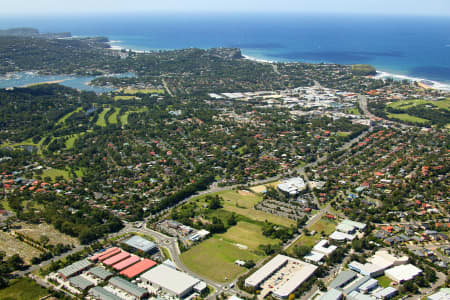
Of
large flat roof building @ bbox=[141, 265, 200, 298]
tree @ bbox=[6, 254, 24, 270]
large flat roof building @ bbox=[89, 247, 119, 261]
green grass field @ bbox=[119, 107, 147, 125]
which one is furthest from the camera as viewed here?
green grass field @ bbox=[119, 107, 147, 125]

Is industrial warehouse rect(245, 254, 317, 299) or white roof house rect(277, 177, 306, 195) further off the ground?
white roof house rect(277, 177, 306, 195)

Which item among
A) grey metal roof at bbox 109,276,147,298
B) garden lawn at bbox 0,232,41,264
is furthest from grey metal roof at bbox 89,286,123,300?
garden lawn at bbox 0,232,41,264

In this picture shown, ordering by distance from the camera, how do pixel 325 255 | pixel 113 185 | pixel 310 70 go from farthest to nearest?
pixel 310 70
pixel 113 185
pixel 325 255

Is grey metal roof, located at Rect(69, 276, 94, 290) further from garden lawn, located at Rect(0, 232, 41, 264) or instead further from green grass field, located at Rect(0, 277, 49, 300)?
garden lawn, located at Rect(0, 232, 41, 264)

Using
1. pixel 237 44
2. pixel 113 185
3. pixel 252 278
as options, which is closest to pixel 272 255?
pixel 252 278

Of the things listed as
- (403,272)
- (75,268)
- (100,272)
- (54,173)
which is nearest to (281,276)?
(403,272)

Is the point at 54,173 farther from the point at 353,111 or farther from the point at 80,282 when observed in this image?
the point at 353,111

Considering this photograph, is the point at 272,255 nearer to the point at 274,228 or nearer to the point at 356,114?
the point at 274,228

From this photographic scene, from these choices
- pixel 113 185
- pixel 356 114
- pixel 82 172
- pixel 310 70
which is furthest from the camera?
pixel 310 70
